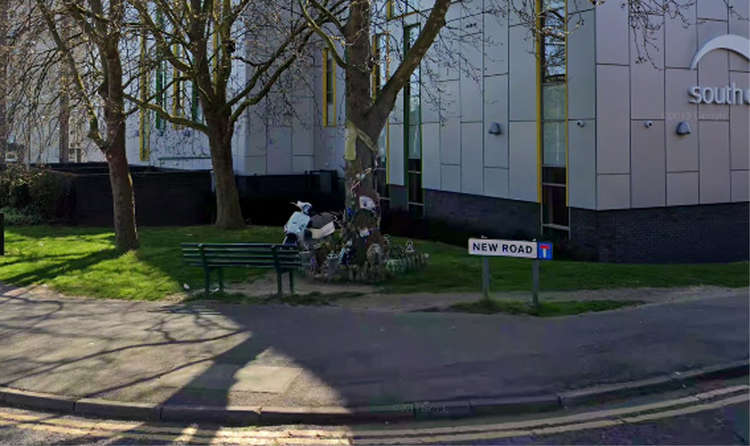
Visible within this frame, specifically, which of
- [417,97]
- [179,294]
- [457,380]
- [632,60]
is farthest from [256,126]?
[457,380]

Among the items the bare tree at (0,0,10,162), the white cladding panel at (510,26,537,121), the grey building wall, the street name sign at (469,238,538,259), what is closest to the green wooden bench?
the street name sign at (469,238,538,259)

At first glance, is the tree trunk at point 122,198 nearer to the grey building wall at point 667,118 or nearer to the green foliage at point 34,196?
the green foliage at point 34,196

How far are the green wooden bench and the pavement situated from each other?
0.72m

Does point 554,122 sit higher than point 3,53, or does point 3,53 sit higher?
point 3,53

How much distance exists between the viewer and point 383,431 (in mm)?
6699

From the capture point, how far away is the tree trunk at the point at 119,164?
16484mm

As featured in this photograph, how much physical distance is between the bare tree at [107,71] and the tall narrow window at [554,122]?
10.0 m

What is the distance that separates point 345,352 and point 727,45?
15.0m

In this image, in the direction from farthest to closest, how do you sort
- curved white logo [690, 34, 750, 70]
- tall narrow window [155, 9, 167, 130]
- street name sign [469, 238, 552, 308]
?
tall narrow window [155, 9, 167, 130], curved white logo [690, 34, 750, 70], street name sign [469, 238, 552, 308]

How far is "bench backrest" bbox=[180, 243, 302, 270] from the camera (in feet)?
39.0

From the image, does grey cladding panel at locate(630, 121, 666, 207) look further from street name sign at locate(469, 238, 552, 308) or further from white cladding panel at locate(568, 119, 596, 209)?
street name sign at locate(469, 238, 552, 308)

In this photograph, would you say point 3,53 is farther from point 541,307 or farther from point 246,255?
point 541,307

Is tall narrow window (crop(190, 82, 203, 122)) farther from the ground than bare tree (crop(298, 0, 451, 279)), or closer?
farther from the ground

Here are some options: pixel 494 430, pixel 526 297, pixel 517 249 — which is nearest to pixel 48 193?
pixel 526 297
